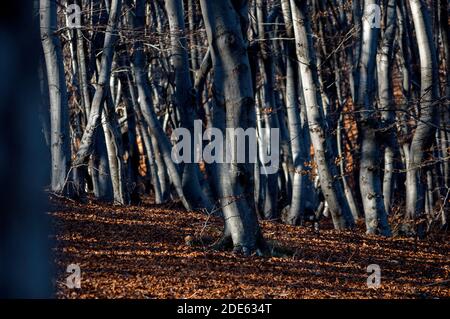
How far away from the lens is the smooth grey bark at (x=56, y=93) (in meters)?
13.8

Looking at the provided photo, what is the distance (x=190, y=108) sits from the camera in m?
16.7

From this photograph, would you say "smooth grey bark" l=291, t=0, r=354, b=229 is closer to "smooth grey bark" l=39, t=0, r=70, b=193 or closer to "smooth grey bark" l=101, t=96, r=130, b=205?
"smooth grey bark" l=39, t=0, r=70, b=193

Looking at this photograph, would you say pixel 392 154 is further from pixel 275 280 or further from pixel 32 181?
pixel 32 181

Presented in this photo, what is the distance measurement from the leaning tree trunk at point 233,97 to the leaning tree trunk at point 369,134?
452 cm

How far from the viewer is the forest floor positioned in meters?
8.52

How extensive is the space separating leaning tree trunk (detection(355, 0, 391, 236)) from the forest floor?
0.59 meters

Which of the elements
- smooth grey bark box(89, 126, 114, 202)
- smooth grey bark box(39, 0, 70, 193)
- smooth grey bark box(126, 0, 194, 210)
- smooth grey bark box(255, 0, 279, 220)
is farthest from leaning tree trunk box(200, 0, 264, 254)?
smooth grey bark box(255, 0, 279, 220)

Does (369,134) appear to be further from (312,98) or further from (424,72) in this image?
(424,72)

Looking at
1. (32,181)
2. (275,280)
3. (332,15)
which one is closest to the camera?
(32,181)

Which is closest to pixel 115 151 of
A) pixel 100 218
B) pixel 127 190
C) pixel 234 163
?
pixel 127 190

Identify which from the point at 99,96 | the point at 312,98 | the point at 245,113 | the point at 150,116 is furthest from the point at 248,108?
the point at 150,116

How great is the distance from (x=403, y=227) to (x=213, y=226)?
16.0 ft

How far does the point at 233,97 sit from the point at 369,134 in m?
5.29

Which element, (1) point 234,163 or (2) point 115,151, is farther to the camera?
(2) point 115,151
